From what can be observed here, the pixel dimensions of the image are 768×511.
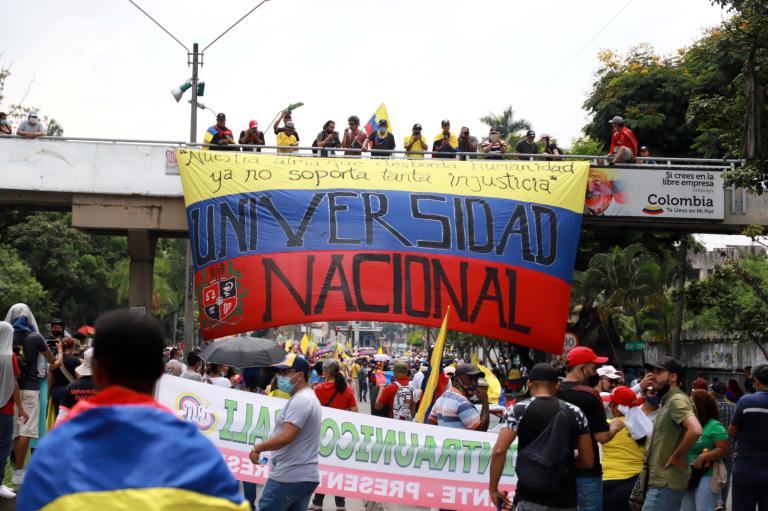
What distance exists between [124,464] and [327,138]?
19.7 metres

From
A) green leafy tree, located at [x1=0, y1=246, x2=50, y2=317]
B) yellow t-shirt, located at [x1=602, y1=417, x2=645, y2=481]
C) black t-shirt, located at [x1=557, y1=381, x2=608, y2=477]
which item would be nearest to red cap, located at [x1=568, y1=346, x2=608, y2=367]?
black t-shirt, located at [x1=557, y1=381, x2=608, y2=477]

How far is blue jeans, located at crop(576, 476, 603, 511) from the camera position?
779 centimetres

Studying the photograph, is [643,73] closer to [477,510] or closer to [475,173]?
[475,173]

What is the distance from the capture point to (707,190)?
2295 centimetres

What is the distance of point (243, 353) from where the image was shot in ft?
60.2

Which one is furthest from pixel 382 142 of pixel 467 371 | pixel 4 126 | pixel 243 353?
pixel 467 371

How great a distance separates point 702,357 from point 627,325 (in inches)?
496

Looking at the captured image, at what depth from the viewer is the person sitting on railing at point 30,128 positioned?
22.8 m

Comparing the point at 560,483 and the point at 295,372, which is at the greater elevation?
the point at 295,372

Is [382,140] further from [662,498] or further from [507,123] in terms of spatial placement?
[507,123]

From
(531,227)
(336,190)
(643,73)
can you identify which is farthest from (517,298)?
(643,73)

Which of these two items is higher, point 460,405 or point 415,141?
point 415,141

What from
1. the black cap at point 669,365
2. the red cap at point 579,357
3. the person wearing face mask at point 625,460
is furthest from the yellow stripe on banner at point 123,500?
the person wearing face mask at point 625,460

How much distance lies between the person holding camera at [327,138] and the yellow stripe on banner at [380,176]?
6.81 ft
